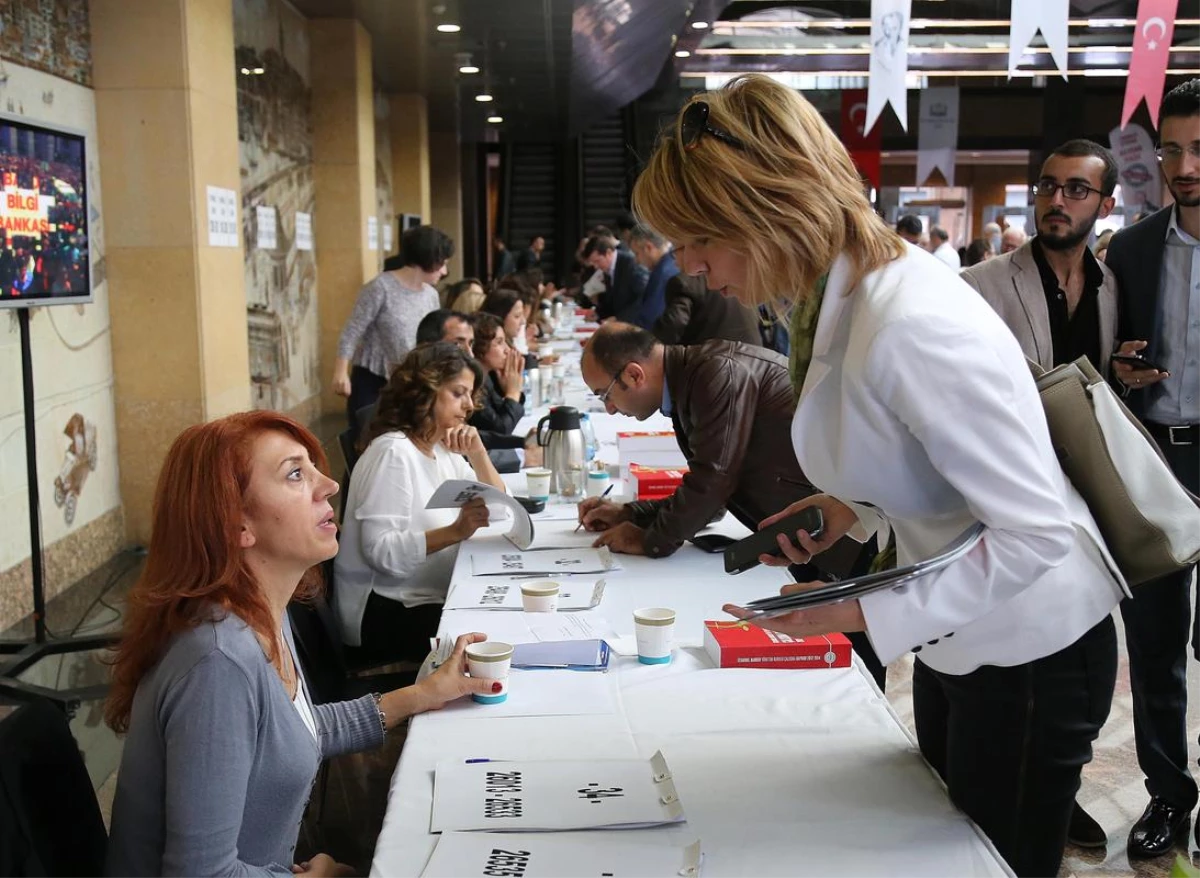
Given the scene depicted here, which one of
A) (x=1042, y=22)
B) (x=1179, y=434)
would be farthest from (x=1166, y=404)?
(x=1042, y=22)

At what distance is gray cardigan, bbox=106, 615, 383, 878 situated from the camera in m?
1.37

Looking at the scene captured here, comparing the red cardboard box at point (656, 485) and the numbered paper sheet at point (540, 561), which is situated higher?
the red cardboard box at point (656, 485)

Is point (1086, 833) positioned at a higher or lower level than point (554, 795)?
lower

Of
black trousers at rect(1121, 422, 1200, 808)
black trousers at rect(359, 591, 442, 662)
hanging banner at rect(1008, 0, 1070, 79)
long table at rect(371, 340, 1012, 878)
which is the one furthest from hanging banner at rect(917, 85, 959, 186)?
long table at rect(371, 340, 1012, 878)

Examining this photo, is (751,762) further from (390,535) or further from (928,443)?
(390,535)

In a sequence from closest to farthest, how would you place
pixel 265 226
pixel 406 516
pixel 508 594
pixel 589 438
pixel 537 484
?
pixel 508 594
pixel 406 516
pixel 537 484
pixel 589 438
pixel 265 226

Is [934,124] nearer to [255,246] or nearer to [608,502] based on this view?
[255,246]

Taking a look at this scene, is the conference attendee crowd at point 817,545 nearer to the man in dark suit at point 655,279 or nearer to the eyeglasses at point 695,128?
the eyeglasses at point 695,128

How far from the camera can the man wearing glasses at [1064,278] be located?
2885mm

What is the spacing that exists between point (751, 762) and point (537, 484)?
184 centimetres

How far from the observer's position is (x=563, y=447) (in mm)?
3562

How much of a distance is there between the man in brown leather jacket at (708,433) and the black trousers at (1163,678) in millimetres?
864

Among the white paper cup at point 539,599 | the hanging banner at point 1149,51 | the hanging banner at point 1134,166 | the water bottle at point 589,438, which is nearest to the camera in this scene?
the white paper cup at point 539,599

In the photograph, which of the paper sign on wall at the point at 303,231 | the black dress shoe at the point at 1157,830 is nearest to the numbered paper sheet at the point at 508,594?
the black dress shoe at the point at 1157,830
